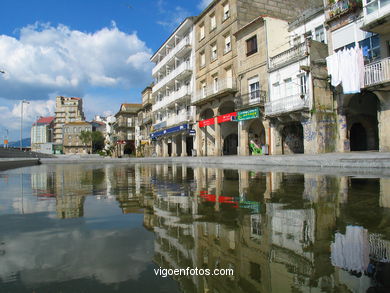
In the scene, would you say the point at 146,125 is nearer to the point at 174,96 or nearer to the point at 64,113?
A: the point at 174,96

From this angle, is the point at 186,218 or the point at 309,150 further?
the point at 309,150

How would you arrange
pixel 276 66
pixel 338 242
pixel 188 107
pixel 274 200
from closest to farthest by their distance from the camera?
pixel 338 242 → pixel 274 200 → pixel 276 66 → pixel 188 107

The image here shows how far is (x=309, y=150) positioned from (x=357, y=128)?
5.03 meters

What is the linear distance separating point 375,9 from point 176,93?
26329 mm

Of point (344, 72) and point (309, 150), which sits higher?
point (344, 72)

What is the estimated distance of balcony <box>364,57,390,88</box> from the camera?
14.4 meters

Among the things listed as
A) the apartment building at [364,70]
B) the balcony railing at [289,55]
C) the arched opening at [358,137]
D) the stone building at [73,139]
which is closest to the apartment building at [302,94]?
the balcony railing at [289,55]

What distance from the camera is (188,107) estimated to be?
3684 centimetres

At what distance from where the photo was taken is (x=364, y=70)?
612 inches

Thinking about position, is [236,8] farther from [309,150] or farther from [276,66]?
[309,150]

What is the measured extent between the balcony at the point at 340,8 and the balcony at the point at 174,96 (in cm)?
1907

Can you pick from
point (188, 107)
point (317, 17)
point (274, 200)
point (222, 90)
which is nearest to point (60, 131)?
point (188, 107)

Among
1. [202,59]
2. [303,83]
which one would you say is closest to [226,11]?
[202,59]

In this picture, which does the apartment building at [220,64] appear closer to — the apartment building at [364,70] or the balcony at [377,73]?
the apartment building at [364,70]
